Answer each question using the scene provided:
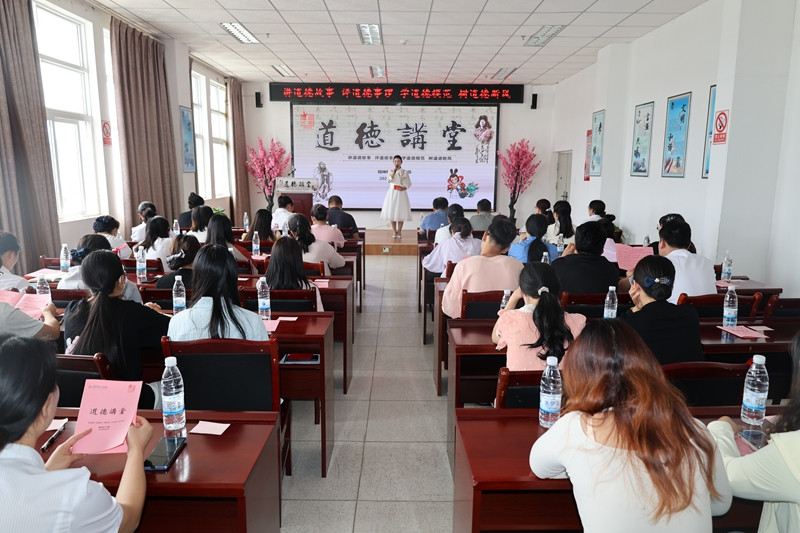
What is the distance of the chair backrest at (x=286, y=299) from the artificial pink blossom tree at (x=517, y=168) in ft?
29.6

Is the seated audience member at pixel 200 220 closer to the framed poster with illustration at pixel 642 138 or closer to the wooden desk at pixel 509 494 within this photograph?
the wooden desk at pixel 509 494

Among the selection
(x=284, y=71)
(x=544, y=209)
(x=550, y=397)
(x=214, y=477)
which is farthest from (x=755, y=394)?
(x=284, y=71)

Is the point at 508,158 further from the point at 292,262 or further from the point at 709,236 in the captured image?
the point at 292,262

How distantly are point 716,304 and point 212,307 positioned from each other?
2775mm

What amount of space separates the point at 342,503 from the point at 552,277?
141 cm

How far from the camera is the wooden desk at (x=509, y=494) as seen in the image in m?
1.62

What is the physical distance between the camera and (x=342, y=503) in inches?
98.8

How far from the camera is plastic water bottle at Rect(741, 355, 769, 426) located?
1.78 meters

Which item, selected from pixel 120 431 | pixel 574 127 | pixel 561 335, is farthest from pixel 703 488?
pixel 574 127

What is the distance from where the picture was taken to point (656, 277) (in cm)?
237

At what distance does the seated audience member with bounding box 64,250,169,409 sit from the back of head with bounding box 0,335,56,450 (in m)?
1.07

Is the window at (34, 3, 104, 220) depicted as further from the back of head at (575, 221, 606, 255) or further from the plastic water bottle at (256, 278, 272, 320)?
the back of head at (575, 221, 606, 255)

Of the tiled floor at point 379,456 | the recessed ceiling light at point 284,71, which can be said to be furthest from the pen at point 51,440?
the recessed ceiling light at point 284,71

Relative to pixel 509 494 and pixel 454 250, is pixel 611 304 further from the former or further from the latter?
pixel 454 250
